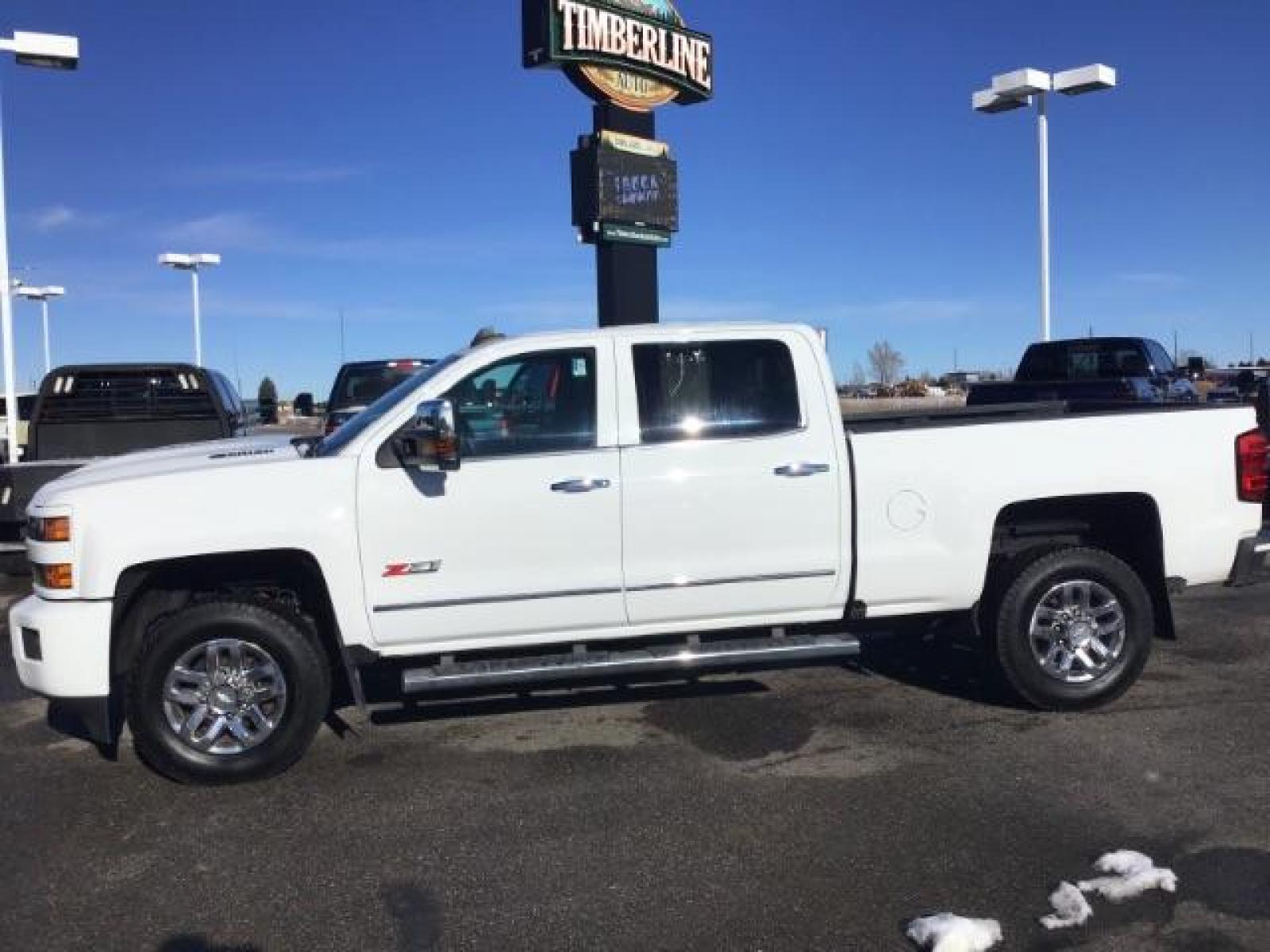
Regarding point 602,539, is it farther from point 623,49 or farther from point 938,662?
point 623,49

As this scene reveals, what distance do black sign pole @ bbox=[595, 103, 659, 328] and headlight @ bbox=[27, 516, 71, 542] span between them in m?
13.3

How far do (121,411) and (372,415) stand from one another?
618 cm

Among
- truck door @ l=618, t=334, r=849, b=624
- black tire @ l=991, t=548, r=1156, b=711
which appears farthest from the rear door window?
black tire @ l=991, t=548, r=1156, b=711

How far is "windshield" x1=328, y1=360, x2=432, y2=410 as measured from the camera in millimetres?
13617

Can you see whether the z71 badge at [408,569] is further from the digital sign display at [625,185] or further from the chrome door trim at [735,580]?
the digital sign display at [625,185]

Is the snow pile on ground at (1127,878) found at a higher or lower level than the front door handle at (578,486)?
lower

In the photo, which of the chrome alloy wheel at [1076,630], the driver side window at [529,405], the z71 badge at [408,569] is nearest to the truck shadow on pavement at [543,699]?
the z71 badge at [408,569]

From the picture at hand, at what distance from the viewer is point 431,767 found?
5.38 metres

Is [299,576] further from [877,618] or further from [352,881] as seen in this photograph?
[877,618]

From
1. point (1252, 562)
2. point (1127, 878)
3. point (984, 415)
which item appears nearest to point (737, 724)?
point (984, 415)

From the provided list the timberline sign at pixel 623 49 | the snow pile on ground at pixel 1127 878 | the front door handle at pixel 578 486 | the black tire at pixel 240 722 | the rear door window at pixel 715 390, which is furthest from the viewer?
the timberline sign at pixel 623 49

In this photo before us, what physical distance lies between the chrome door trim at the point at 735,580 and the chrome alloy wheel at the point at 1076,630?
3.90 ft

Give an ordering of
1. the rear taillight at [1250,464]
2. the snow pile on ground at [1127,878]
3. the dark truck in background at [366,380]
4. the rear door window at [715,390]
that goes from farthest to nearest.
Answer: the dark truck in background at [366,380] < the rear taillight at [1250,464] < the rear door window at [715,390] < the snow pile on ground at [1127,878]

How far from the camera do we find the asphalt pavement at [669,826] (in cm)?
378
